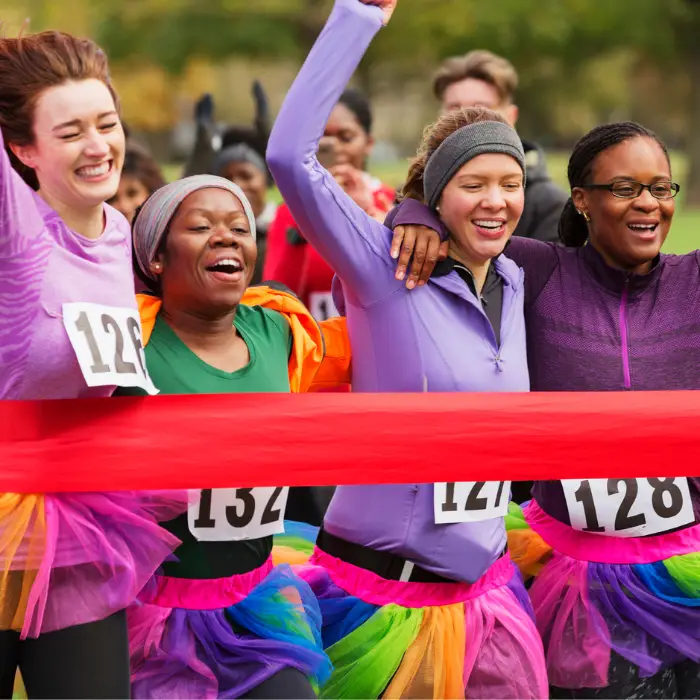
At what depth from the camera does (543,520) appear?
3615mm

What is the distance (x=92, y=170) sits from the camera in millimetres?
2838

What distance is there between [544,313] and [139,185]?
2.77 meters

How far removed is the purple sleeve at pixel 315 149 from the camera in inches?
121

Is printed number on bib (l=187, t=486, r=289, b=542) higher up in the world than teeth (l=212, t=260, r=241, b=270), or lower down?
lower down

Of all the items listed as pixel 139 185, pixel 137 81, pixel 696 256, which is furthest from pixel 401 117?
pixel 696 256

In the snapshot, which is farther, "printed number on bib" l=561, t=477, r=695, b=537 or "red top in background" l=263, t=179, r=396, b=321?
"red top in background" l=263, t=179, r=396, b=321

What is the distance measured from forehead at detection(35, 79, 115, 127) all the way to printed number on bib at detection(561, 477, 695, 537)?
1500mm

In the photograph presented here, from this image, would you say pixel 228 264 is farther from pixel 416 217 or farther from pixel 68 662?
pixel 68 662

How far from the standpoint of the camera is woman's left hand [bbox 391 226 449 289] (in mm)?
3207

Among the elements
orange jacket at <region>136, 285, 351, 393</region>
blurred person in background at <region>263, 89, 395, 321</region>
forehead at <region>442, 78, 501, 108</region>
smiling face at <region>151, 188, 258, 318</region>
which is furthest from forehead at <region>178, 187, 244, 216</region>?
forehead at <region>442, 78, 501, 108</region>

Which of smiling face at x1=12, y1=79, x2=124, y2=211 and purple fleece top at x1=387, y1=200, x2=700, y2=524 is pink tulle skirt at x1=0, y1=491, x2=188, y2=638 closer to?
smiling face at x1=12, y1=79, x2=124, y2=211

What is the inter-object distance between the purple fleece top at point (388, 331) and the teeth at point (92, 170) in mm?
423

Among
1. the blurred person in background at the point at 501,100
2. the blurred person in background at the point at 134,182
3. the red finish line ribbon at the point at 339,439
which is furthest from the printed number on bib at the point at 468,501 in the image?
the blurred person in background at the point at 134,182

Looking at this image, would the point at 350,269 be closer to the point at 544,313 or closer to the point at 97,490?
the point at 544,313
